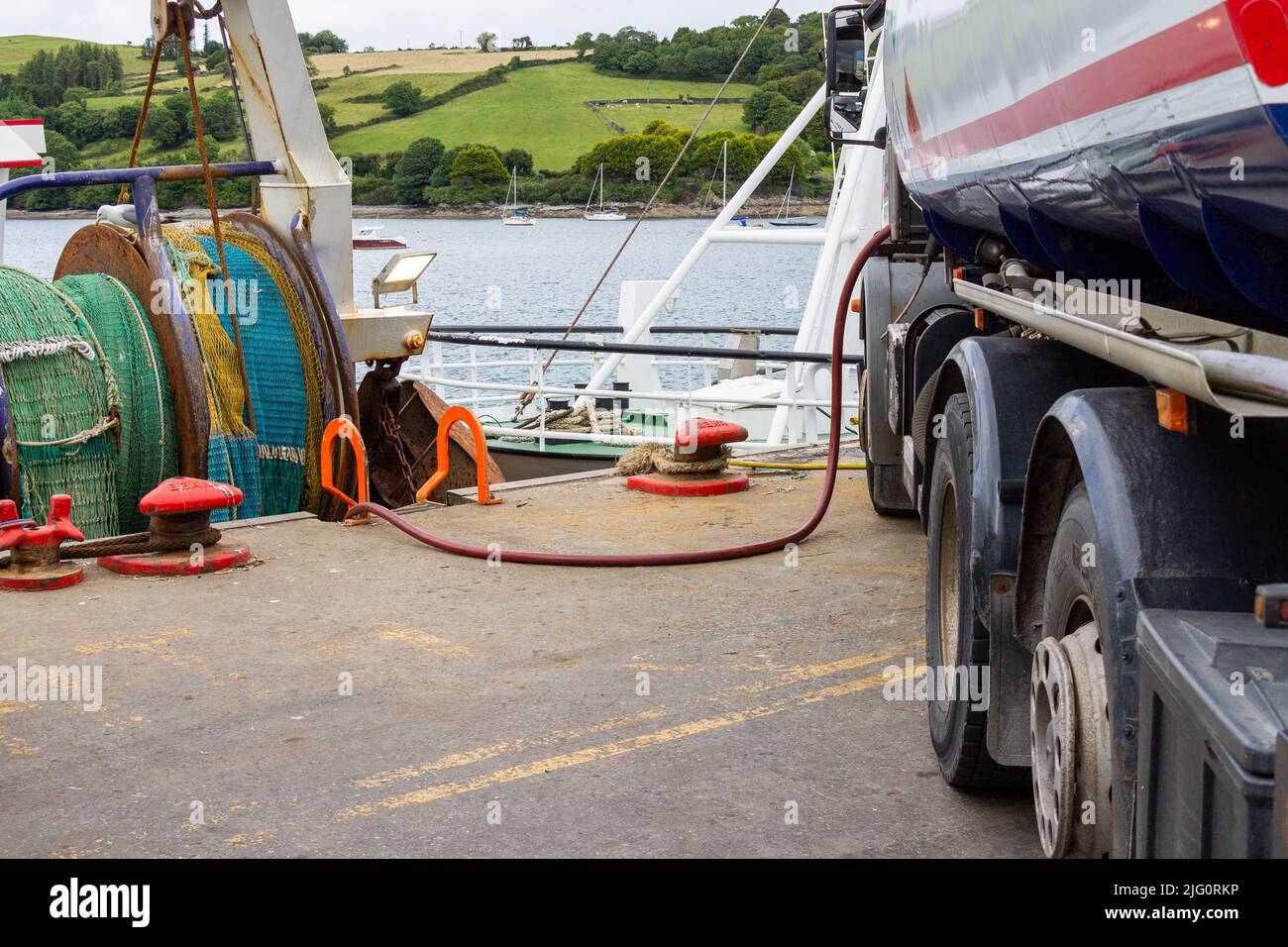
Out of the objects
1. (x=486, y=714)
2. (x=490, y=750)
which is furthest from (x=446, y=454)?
(x=490, y=750)

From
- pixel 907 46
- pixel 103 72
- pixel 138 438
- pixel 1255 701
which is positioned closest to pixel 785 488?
pixel 138 438

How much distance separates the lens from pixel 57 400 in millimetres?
9578

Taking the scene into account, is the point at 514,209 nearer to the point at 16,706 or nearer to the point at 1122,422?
the point at 16,706

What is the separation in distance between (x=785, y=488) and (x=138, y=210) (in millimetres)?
5018

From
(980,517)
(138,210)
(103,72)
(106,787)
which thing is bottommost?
(106,787)

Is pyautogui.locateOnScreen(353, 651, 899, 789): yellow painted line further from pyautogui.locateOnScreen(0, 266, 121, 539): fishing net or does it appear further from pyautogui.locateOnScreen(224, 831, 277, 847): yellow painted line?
pyautogui.locateOnScreen(0, 266, 121, 539): fishing net

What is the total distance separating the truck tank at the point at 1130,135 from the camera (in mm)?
2389

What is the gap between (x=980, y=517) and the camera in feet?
14.5

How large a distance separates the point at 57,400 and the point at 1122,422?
25.7ft

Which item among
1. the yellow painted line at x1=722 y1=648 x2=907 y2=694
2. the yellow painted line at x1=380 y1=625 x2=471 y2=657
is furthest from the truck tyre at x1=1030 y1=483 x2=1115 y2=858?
the yellow painted line at x1=380 y1=625 x2=471 y2=657

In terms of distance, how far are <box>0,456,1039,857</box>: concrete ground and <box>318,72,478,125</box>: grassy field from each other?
113 metres

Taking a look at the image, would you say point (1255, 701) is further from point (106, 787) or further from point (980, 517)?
point (106, 787)

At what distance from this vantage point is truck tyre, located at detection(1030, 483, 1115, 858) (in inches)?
131

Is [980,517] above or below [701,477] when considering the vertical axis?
above
